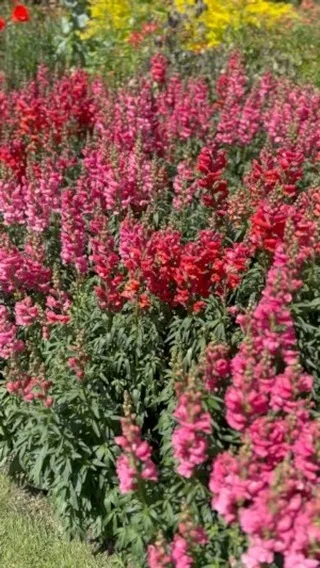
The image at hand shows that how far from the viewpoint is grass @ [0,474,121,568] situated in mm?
4117

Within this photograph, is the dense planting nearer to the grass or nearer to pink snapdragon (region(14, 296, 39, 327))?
pink snapdragon (region(14, 296, 39, 327))

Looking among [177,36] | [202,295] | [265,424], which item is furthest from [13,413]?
[177,36]

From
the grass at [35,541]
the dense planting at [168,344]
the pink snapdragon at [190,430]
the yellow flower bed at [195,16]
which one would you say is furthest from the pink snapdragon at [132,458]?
the yellow flower bed at [195,16]

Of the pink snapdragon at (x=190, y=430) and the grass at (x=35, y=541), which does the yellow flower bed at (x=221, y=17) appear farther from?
the pink snapdragon at (x=190, y=430)

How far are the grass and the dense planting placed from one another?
6.0 inches

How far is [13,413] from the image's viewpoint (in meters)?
4.08

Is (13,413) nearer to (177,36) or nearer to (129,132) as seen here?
(129,132)

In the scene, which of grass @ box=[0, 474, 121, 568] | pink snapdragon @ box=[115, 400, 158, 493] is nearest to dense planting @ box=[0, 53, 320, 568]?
pink snapdragon @ box=[115, 400, 158, 493]

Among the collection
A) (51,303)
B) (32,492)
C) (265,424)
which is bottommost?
(32,492)

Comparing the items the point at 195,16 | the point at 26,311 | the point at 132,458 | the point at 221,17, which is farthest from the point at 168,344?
the point at 195,16

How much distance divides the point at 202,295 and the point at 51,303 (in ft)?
2.74

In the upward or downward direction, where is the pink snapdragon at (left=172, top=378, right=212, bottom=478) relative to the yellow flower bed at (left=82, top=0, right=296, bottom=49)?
upward

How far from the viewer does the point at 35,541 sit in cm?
426

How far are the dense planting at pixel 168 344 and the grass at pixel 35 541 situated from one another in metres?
0.15
